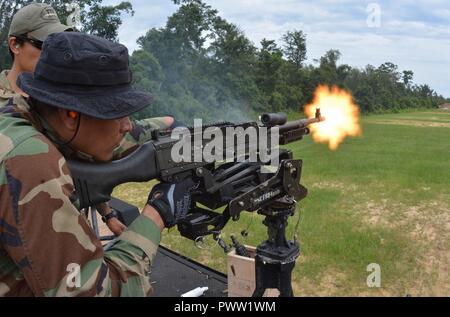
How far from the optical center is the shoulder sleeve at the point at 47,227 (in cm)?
149

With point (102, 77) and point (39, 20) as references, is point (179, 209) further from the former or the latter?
point (39, 20)

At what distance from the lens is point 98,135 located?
180cm

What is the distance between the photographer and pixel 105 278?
5.55 feet

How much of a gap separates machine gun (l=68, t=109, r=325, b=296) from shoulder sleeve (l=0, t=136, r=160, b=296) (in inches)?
12.6

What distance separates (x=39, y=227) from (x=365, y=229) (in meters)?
6.54

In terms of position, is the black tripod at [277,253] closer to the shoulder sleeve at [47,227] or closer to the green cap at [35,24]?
the shoulder sleeve at [47,227]

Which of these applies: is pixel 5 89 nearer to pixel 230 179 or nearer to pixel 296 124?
pixel 230 179

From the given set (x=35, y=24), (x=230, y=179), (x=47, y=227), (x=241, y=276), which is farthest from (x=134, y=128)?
(x=47, y=227)

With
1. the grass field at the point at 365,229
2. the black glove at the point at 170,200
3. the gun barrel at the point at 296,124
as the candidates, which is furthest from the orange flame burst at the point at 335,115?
the black glove at the point at 170,200

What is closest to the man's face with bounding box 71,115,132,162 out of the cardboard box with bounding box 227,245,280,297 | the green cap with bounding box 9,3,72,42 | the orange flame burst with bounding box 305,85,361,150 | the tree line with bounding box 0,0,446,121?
the green cap with bounding box 9,3,72,42

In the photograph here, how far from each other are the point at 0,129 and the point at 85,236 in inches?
21.2

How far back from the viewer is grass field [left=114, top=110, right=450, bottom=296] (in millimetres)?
5449

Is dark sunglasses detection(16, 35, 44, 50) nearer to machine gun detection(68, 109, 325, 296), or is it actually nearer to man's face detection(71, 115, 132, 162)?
machine gun detection(68, 109, 325, 296)

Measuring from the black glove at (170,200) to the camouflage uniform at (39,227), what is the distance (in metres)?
0.52
